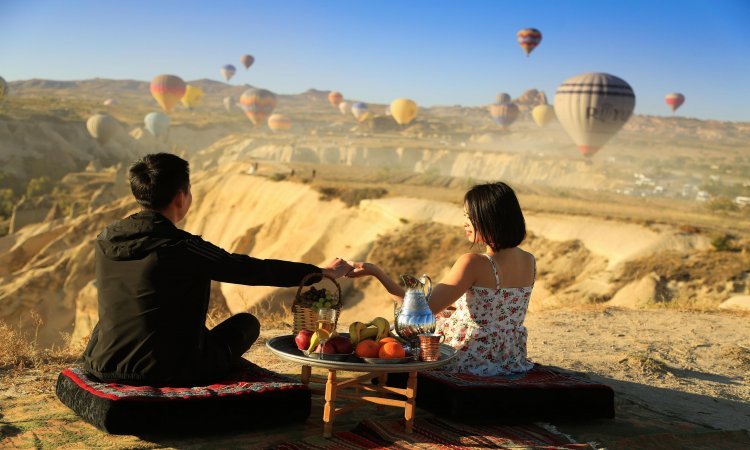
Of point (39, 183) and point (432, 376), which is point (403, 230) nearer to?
point (432, 376)

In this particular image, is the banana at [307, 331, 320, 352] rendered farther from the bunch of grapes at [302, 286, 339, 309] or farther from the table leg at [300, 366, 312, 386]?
the table leg at [300, 366, 312, 386]

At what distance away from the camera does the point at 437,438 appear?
16.6 feet

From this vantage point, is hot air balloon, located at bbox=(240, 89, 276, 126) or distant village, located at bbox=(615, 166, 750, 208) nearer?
distant village, located at bbox=(615, 166, 750, 208)

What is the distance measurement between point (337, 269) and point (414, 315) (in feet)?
2.15

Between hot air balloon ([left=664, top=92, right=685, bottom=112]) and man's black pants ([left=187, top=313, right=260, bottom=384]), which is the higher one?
hot air balloon ([left=664, top=92, right=685, bottom=112])

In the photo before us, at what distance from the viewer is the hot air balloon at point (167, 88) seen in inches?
3374

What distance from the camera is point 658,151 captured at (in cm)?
10044

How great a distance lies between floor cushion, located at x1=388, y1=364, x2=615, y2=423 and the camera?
529 cm

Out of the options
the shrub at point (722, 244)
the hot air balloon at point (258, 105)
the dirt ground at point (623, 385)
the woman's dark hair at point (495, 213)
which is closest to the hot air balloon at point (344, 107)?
the hot air balloon at point (258, 105)

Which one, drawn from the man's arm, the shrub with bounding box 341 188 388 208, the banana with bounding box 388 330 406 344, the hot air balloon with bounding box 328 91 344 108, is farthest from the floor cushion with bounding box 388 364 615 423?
the hot air balloon with bounding box 328 91 344 108

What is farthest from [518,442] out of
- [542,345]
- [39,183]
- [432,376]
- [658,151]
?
[658,151]

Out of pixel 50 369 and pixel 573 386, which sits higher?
pixel 573 386

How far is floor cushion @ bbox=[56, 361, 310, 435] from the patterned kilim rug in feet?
1.04

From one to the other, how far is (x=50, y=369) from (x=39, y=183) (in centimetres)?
5249
